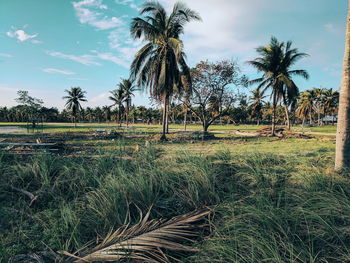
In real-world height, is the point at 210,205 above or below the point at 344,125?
below

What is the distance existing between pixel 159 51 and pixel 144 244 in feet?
48.6

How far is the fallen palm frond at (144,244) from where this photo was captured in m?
1.75

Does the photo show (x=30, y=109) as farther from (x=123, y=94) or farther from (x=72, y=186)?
(x=72, y=186)

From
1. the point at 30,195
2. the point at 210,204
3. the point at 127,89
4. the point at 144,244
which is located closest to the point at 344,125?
the point at 210,204

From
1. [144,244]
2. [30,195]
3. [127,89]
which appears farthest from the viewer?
[127,89]

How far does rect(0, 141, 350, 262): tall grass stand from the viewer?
6.01 ft

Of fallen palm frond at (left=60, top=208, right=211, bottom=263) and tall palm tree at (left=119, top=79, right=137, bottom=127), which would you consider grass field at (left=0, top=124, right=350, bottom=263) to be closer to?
fallen palm frond at (left=60, top=208, right=211, bottom=263)

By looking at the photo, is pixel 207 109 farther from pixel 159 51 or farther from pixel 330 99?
pixel 330 99

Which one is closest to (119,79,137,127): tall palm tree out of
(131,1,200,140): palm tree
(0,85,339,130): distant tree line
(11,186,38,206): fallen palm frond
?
(0,85,339,130): distant tree line

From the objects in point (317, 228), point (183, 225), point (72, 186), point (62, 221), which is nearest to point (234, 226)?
point (183, 225)

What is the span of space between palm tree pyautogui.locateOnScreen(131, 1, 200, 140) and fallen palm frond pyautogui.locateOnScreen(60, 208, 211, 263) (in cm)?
1230

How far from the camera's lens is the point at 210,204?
9.38 ft

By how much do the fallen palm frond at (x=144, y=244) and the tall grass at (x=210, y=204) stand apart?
197 mm

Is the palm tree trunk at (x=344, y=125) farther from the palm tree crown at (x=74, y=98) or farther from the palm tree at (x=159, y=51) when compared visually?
the palm tree crown at (x=74, y=98)
